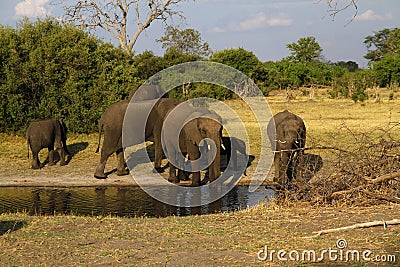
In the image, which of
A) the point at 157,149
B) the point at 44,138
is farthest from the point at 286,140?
the point at 44,138

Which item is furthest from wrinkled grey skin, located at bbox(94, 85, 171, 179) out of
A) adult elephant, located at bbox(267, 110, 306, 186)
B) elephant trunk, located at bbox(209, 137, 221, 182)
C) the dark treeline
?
the dark treeline

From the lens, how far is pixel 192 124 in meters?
14.5

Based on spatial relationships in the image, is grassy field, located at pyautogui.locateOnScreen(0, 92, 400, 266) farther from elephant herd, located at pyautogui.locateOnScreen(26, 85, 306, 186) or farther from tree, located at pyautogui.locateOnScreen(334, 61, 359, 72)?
tree, located at pyautogui.locateOnScreen(334, 61, 359, 72)

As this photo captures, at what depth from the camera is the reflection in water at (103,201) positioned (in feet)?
38.0

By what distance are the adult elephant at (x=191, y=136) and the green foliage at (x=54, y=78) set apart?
576 centimetres

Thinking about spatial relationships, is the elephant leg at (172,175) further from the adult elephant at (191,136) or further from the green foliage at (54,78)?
the green foliage at (54,78)

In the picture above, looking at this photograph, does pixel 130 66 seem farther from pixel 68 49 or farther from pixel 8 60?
pixel 8 60

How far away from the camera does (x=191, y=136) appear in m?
14.5

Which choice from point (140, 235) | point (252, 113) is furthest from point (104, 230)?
point (252, 113)

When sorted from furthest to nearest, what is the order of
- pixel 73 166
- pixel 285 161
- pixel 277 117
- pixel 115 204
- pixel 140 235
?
pixel 73 166
pixel 277 117
pixel 285 161
pixel 115 204
pixel 140 235

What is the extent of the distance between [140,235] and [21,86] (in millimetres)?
13224

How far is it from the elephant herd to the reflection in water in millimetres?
1007

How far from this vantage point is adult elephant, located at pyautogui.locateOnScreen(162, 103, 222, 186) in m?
14.0

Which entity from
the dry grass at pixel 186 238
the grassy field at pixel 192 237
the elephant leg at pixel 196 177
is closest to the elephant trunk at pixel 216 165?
the elephant leg at pixel 196 177
